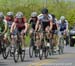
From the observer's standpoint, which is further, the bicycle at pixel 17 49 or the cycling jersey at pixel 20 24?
the cycling jersey at pixel 20 24

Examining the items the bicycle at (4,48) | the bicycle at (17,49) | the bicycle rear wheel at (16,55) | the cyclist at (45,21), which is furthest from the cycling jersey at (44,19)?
the bicycle rear wheel at (16,55)

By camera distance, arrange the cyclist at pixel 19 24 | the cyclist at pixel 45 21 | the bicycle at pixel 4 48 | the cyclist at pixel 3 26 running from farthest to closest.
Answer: the cyclist at pixel 45 21, the bicycle at pixel 4 48, the cyclist at pixel 3 26, the cyclist at pixel 19 24

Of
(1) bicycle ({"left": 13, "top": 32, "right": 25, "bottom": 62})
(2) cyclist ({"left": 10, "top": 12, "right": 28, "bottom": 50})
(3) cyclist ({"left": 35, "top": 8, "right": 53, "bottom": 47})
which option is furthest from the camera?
(3) cyclist ({"left": 35, "top": 8, "right": 53, "bottom": 47})

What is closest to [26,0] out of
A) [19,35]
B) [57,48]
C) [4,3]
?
[4,3]

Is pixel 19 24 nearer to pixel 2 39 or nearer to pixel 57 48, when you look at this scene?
pixel 2 39

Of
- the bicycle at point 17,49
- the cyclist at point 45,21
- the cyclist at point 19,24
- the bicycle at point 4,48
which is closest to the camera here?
the bicycle at point 17,49

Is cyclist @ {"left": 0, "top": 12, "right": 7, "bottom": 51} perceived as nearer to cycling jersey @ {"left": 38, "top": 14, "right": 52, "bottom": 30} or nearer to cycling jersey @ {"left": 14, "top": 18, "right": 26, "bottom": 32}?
cycling jersey @ {"left": 14, "top": 18, "right": 26, "bottom": 32}

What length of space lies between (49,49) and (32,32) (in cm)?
161

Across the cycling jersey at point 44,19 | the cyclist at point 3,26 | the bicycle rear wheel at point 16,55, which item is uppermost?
the cycling jersey at point 44,19

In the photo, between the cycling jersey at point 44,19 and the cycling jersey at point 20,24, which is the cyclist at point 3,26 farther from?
the cycling jersey at point 44,19

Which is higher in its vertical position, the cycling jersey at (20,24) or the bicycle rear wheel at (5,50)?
the cycling jersey at (20,24)

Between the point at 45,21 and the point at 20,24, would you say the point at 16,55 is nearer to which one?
the point at 20,24

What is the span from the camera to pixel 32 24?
18.9 metres

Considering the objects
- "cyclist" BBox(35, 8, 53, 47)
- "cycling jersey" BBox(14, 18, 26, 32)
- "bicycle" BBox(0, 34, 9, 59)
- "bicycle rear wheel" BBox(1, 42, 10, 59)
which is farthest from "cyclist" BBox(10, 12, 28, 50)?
"cyclist" BBox(35, 8, 53, 47)
